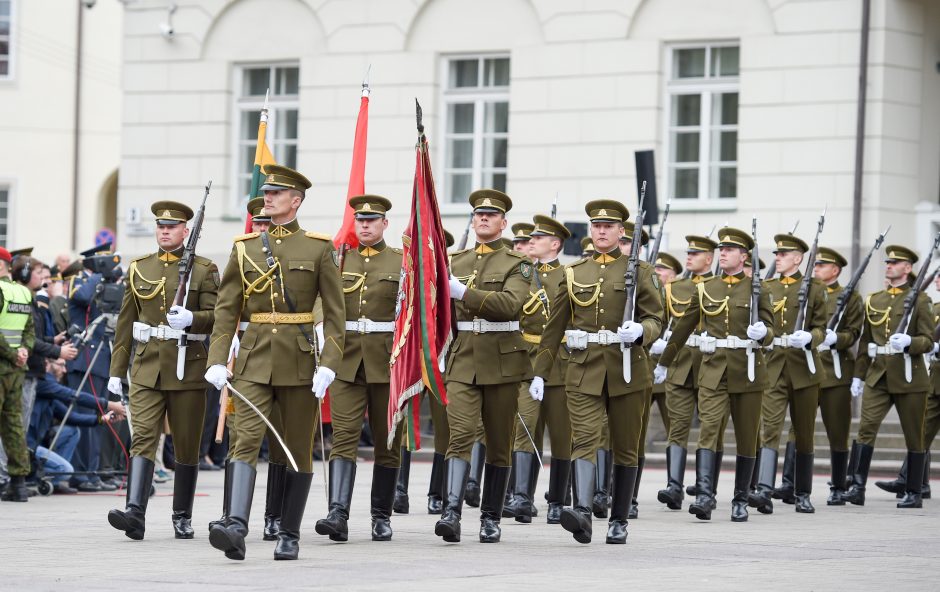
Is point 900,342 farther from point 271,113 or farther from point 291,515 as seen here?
point 271,113

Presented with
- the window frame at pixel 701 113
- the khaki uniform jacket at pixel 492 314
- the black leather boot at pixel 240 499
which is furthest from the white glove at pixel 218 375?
the window frame at pixel 701 113

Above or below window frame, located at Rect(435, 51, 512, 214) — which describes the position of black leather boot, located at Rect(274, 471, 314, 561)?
below

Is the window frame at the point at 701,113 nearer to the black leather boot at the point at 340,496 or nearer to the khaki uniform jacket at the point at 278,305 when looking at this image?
the black leather boot at the point at 340,496

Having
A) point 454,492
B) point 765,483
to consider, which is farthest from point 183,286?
point 765,483

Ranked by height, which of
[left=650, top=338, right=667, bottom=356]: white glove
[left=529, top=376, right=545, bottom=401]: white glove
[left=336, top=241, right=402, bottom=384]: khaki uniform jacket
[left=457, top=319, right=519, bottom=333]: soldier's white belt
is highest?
[left=336, top=241, right=402, bottom=384]: khaki uniform jacket

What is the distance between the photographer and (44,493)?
598 inches

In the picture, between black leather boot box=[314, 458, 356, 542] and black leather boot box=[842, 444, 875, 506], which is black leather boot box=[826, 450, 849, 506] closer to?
black leather boot box=[842, 444, 875, 506]

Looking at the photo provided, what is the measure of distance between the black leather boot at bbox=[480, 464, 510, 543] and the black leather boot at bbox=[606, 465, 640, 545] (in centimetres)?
67

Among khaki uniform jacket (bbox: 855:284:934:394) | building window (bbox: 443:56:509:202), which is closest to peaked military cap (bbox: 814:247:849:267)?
khaki uniform jacket (bbox: 855:284:934:394)

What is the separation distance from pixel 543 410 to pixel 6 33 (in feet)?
77.5

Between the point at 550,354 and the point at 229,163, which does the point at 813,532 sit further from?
the point at 229,163

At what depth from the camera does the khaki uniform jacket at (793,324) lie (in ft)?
48.4

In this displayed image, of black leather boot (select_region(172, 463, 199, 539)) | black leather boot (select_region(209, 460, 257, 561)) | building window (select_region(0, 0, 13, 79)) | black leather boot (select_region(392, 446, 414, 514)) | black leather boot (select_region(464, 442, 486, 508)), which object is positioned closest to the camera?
black leather boot (select_region(209, 460, 257, 561))

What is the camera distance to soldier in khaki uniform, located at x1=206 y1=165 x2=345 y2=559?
10141mm
